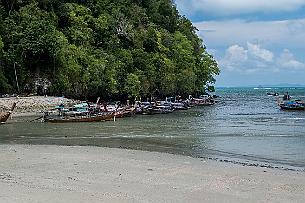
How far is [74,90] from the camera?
6238 cm

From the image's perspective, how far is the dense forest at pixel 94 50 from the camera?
57.0 meters

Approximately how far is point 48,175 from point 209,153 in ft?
31.2

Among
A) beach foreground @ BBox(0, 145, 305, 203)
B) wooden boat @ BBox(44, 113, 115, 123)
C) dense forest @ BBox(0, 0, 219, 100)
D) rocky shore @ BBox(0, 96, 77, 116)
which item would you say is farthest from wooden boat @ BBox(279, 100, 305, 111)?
beach foreground @ BBox(0, 145, 305, 203)

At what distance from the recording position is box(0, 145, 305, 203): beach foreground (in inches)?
447

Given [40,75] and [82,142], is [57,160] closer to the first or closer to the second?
[82,142]

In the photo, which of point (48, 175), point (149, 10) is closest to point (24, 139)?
point (48, 175)

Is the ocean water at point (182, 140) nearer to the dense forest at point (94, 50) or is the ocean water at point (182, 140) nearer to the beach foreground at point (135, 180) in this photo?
the beach foreground at point (135, 180)

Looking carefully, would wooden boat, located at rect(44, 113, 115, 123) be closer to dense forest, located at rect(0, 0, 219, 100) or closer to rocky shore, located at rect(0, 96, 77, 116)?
rocky shore, located at rect(0, 96, 77, 116)

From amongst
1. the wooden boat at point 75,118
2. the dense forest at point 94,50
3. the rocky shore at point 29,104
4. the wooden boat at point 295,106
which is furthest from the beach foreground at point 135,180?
the wooden boat at point 295,106

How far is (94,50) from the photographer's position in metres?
68.4

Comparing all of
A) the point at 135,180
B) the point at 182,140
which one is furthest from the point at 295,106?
the point at 135,180

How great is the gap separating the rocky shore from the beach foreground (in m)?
28.8

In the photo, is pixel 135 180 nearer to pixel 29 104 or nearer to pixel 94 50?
pixel 29 104

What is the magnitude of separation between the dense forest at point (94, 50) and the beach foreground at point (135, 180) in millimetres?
39859
